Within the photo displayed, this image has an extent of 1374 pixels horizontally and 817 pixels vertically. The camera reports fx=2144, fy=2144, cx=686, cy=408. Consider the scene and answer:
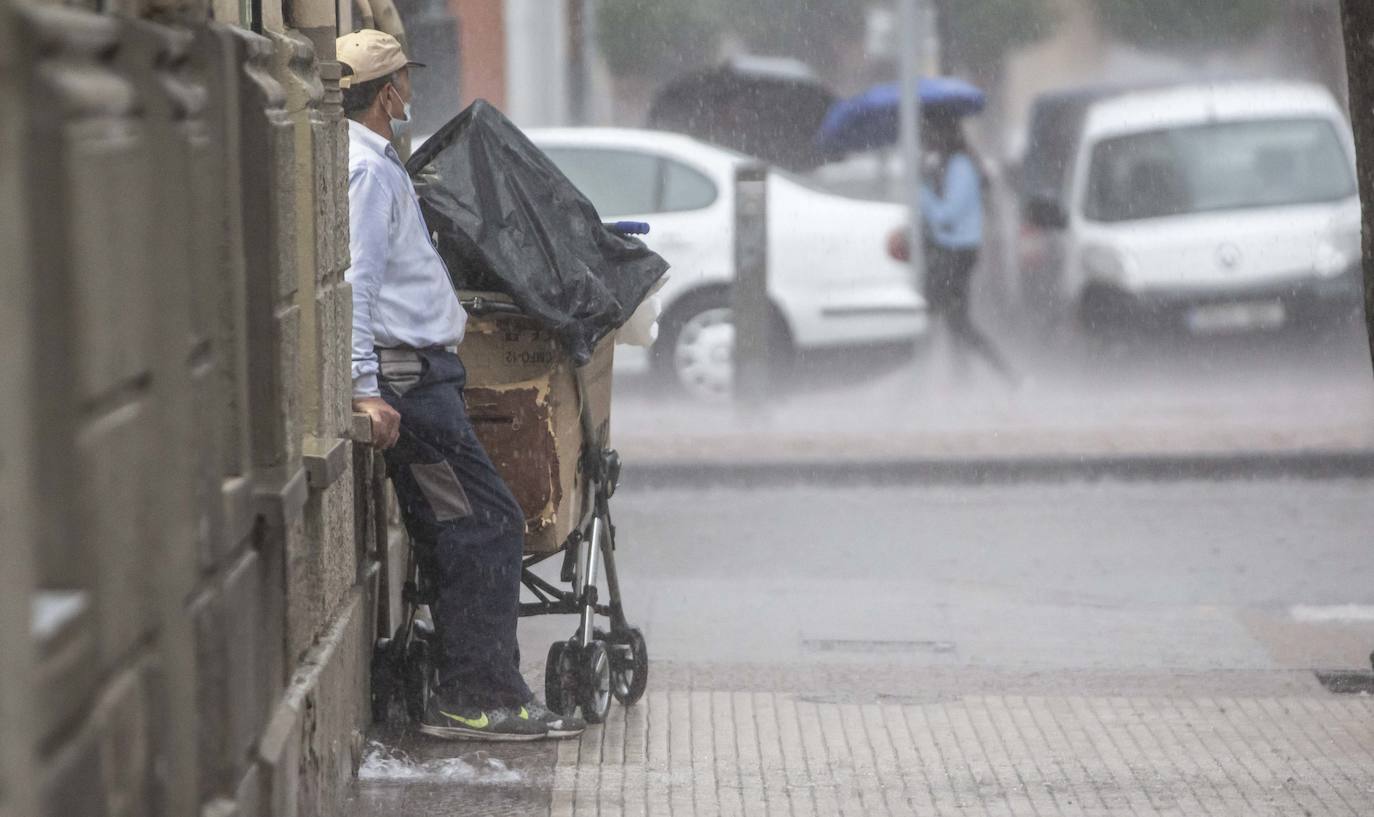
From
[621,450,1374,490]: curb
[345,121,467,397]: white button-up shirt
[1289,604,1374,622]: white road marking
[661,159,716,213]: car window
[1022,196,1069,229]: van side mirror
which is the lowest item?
[621,450,1374,490]: curb

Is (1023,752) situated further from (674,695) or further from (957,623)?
(957,623)

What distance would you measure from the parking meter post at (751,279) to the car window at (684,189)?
125 cm

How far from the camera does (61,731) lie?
253cm

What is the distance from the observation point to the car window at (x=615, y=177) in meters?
13.3

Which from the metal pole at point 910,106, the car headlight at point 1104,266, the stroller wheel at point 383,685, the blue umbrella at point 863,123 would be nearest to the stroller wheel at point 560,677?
the stroller wheel at point 383,685

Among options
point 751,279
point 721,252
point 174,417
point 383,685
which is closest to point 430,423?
point 383,685

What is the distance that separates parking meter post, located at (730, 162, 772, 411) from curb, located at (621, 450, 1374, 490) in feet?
3.32

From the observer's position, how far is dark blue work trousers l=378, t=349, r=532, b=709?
529cm

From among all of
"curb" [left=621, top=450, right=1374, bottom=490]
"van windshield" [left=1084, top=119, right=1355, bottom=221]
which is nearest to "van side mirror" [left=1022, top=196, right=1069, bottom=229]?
"van windshield" [left=1084, top=119, right=1355, bottom=221]

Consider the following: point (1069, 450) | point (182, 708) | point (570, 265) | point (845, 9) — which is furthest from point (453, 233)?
point (845, 9)

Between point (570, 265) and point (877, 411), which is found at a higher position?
point (570, 265)

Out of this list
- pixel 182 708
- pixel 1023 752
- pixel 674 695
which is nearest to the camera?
pixel 182 708

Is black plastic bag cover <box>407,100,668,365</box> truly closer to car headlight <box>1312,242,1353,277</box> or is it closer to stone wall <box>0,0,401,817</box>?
stone wall <box>0,0,401,817</box>

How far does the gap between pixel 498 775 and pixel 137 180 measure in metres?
2.74
